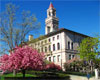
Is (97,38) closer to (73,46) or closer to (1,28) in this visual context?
(73,46)

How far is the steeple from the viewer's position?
73.4 m

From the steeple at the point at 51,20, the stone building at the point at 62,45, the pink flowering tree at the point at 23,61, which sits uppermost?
the steeple at the point at 51,20

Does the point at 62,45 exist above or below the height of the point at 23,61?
above

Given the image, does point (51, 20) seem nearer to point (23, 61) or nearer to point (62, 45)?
point (62, 45)

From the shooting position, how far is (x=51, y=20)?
7331 cm

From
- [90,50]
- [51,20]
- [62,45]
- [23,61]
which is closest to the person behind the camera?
[23,61]

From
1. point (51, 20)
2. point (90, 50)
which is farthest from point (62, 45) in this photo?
point (51, 20)

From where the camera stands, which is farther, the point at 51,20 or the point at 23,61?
the point at 51,20

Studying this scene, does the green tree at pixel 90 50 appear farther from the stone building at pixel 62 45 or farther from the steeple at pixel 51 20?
the steeple at pixel 51 20

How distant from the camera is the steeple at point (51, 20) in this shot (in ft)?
241

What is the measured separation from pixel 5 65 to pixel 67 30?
1159 inches

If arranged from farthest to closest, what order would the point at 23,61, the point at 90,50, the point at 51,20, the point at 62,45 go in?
the point at 51,20
the point at 62,45
the point at 90,50
the point at 23,61

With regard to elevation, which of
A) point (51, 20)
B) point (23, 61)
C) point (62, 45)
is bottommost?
point (23, 61)

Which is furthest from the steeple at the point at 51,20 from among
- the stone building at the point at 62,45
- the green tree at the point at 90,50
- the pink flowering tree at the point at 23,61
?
the pink flowering tree at the point at 23,61
